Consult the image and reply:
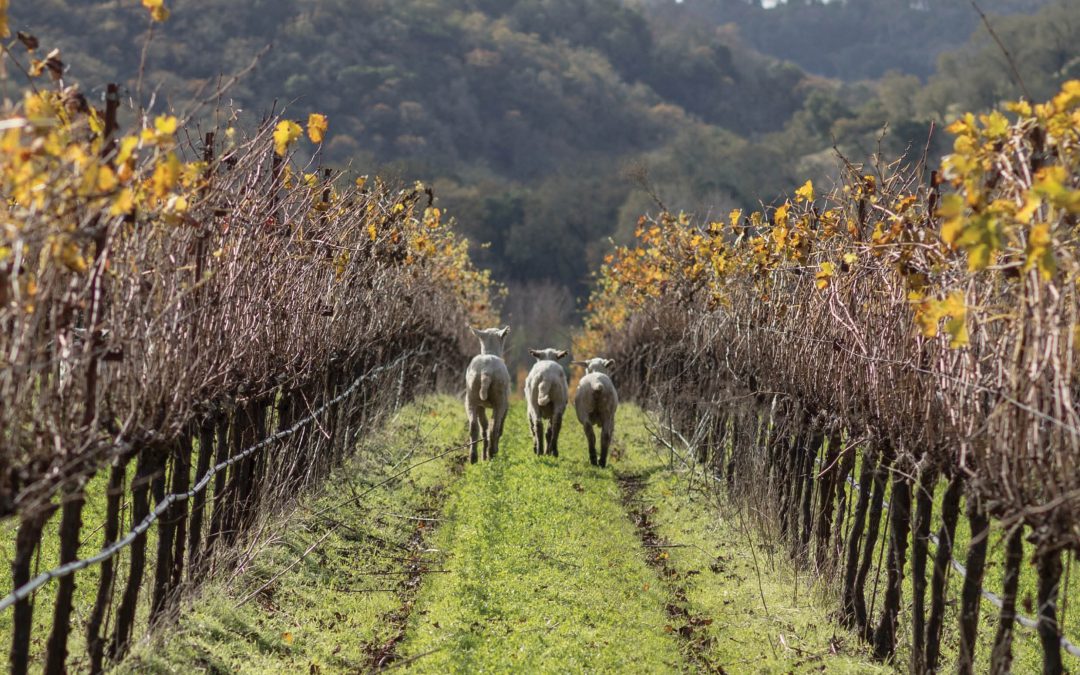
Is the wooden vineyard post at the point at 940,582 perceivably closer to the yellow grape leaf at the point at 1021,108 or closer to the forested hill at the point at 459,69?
the yellow grape leaf at the point at 1021,108

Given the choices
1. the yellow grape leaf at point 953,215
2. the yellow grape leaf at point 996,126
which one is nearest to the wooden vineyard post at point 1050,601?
the yellow grape leaf at point 953,215

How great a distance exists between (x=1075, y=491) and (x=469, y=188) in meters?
82.0

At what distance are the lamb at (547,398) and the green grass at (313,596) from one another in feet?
12.8

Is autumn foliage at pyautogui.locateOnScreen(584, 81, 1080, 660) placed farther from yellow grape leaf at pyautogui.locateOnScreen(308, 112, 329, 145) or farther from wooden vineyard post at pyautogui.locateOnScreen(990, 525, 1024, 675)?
yellow grape leaf at pyautogui.locateOnScreen(308, 112, 329, 145)

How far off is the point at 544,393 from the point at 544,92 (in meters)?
100

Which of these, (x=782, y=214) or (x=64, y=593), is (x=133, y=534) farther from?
(x=782, y=214)

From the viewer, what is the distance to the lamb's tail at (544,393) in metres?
19.3

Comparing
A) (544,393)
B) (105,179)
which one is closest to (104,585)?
(105,179)

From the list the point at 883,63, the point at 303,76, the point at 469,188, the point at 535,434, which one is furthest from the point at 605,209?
the point at 883,63

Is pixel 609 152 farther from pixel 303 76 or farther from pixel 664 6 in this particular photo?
pixel 664 6

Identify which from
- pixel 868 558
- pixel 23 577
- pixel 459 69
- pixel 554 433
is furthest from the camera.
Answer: pixel 459 69

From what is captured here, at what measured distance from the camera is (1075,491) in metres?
5.93

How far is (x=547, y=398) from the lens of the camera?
19.3m

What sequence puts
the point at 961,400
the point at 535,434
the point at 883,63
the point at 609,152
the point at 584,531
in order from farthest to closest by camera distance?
the point at 883,63, the point at 609,152, the point at 535,434, the point at 584,531, the point at 961,400
